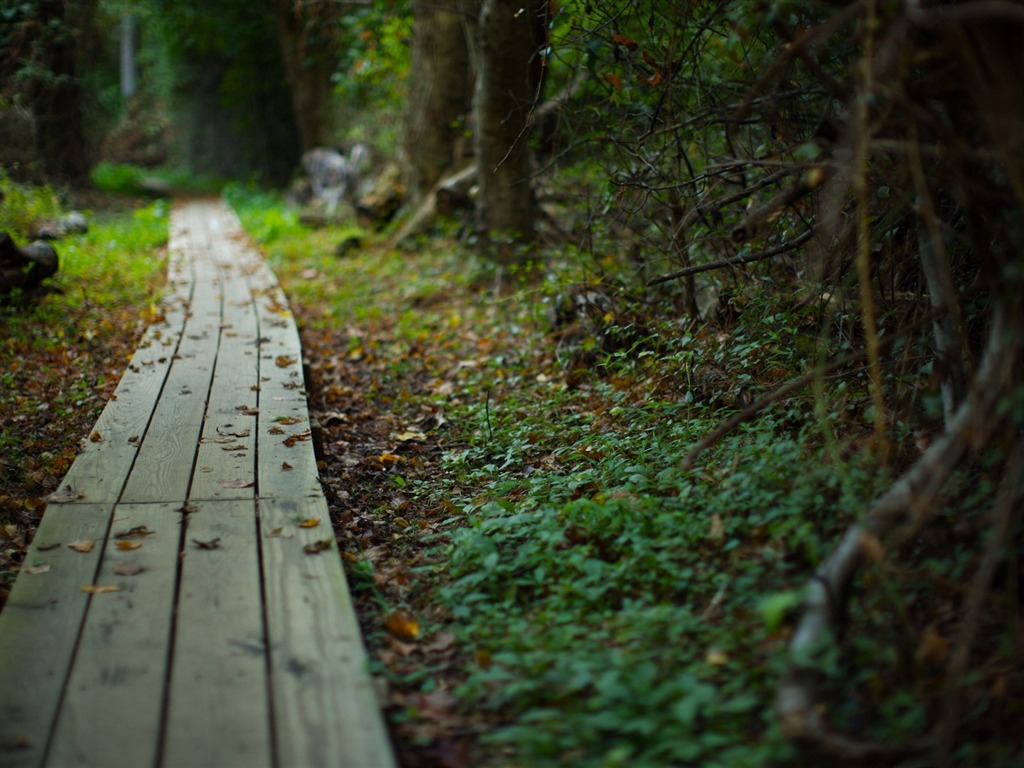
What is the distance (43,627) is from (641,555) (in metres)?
1.86

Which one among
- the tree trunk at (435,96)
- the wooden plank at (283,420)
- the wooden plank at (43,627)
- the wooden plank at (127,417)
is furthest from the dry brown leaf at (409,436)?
the tree trunk at (435,96)

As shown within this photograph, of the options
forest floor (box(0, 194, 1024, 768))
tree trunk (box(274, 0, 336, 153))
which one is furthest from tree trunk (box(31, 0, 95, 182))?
forest floor (box(0, 194, 1024, 768))

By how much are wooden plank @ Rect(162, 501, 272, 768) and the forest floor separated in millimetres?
375

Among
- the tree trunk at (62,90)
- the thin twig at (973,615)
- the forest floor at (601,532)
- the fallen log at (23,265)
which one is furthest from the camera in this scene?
the tree trunk at (62,90)

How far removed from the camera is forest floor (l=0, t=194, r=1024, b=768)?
2088 mm

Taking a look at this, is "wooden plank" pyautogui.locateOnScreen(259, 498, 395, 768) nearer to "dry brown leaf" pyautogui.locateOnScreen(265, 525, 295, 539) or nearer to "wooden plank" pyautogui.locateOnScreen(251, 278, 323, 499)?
"dry brown leaf" pyautogui.locateOnScreen(265, 525, 295, 539)

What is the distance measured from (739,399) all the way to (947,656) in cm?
193

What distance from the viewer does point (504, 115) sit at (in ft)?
25.6

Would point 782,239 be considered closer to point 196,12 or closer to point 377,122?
point 377,122

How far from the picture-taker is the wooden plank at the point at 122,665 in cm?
198

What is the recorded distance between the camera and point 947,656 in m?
2.18

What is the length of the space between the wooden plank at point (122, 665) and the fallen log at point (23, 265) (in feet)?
16.7

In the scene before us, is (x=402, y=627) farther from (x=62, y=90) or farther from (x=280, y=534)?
(x=62, y=90)

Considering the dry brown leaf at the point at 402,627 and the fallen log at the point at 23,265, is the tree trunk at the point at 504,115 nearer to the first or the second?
the fallen log at the point at 23,265
